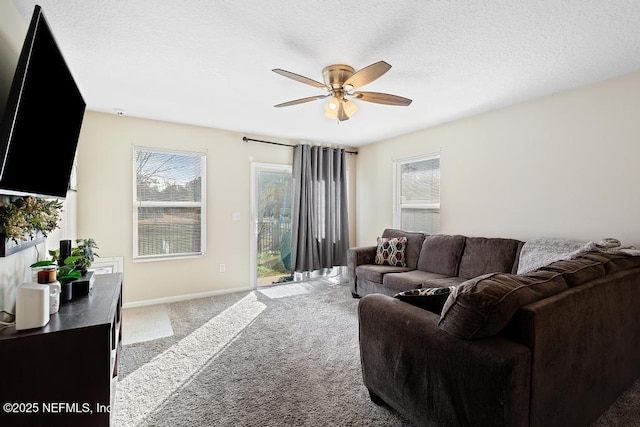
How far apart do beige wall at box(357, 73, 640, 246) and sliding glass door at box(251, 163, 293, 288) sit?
2.27 metres

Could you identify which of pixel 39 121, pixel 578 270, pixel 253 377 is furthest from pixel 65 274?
pixel 578 270

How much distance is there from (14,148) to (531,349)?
2.32 m

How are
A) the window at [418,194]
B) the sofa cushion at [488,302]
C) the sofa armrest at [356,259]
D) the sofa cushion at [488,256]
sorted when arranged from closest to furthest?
the sofa cushion at [488,302] < the sofa cushion at [488,256] < the sofa armrest at [356,259] < the window at [418,194]

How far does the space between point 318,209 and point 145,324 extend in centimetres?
297

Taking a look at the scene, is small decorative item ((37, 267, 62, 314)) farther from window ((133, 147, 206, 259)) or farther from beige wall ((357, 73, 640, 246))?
beige wall ((357, 73, 640, 246))

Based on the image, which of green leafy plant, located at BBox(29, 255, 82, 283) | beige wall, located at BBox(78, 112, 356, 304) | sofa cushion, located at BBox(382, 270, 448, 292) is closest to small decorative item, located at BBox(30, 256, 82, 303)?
green leafy plant, located at BBox(29, 255, 82, 283)

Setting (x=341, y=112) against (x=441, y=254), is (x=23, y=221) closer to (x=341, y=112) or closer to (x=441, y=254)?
(x=341, y=112)

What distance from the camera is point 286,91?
9.75ft

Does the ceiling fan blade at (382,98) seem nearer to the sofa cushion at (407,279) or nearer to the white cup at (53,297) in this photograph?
the sofa cushion at (407,279)

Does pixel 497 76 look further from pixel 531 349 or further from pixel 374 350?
pixel 374 350

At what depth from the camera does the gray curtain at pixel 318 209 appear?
498 cm

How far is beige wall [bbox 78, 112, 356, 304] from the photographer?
12.0ft

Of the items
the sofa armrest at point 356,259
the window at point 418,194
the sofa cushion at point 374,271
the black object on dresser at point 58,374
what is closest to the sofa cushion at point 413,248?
the sofa cushion at point 374,271

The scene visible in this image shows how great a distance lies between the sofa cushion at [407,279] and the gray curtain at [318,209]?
1.70 metres
